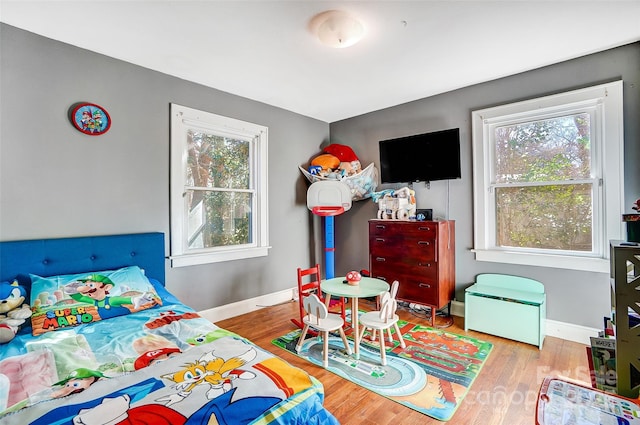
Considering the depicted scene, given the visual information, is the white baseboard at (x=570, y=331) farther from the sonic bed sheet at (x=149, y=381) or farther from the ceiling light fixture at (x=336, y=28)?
the ceiling light fixture at (x=336, y=28)

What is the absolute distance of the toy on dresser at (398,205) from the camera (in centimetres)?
338

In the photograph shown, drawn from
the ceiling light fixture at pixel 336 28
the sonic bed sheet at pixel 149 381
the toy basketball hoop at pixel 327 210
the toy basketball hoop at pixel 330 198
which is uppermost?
the ceiling light fixture at pixel 336 28

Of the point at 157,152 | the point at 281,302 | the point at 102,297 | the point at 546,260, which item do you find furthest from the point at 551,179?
the point at 102,297

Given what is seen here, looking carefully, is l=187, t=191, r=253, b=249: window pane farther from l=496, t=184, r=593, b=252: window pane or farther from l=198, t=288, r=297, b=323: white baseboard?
l=496, t=184, r=593, b=252: window pane

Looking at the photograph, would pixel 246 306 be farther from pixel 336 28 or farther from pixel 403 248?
pixel 336 28

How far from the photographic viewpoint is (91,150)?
2.42m

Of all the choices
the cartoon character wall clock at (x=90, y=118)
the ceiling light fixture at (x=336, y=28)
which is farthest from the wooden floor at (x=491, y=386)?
the ceiling light fixture at (x=336, y=28)

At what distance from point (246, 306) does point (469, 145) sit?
3.09 m

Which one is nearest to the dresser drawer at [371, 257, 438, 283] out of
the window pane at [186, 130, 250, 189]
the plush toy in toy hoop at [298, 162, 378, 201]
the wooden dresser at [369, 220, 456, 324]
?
the wooden dresser at [369, 220, 456, 324]

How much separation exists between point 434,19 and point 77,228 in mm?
3104

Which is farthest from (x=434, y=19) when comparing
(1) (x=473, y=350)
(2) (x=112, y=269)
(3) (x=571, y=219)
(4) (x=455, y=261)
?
(2) (x=112, y=269)

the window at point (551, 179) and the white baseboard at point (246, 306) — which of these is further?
the white baseboard at point (246, 306)

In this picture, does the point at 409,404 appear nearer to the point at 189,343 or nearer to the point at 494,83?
the point at 189,343

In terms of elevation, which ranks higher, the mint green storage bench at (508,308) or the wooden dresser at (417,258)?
the wooden dresser at (417,258)
